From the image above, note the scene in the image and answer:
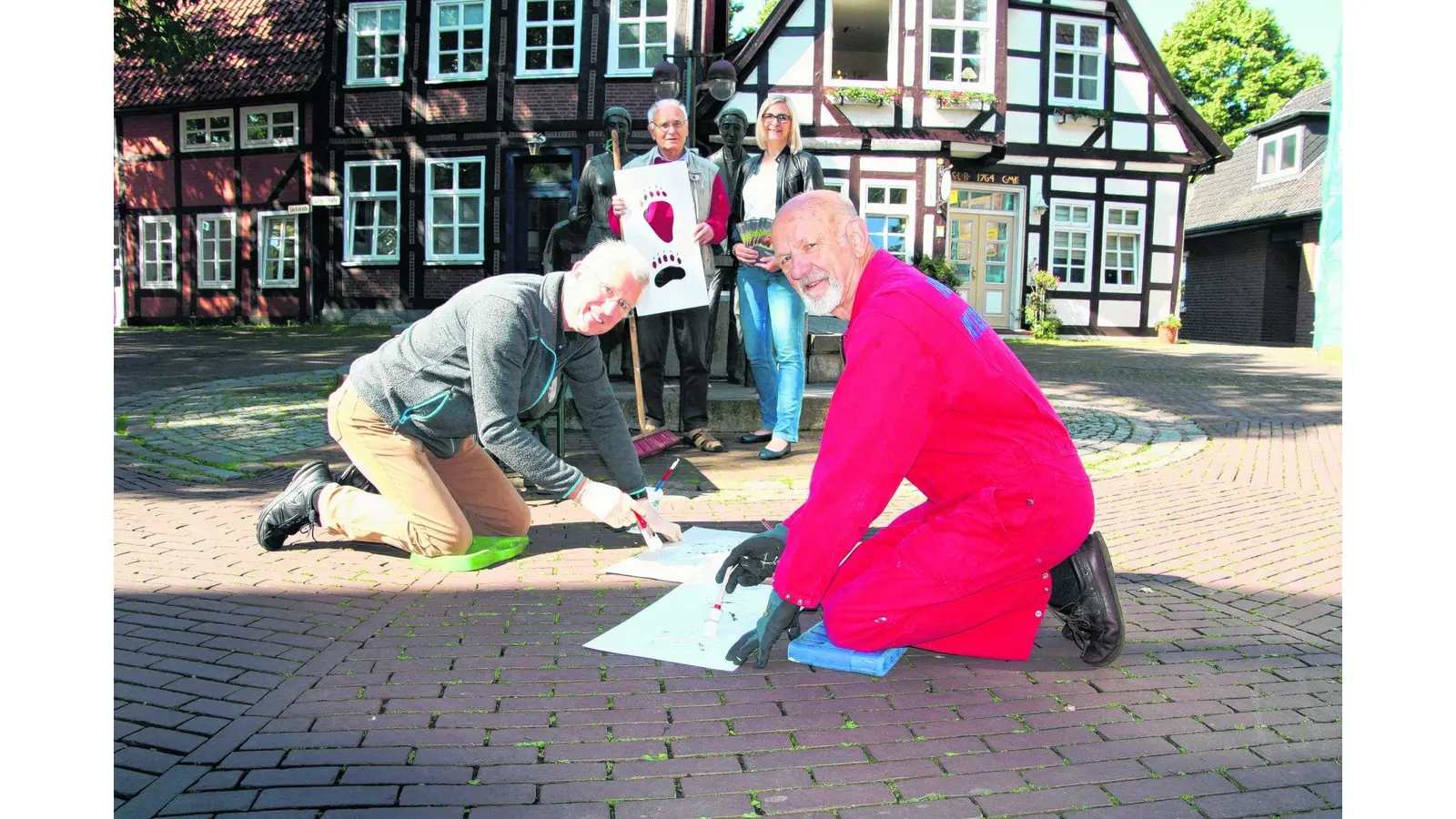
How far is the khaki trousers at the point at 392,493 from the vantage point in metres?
4.04

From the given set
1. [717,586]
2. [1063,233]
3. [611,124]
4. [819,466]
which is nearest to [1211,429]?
[611,124]

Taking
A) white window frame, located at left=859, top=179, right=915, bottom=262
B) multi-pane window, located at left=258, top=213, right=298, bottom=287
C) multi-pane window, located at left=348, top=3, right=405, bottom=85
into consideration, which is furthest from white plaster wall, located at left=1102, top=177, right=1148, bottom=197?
multi-pane window, located at left=258, top=213, right=298, bottom=287

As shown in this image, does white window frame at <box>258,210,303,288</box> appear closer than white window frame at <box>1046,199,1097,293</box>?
No

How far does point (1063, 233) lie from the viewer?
20.7 m

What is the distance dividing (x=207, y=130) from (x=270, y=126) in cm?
241

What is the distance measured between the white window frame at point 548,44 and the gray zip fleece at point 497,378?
16.4 m

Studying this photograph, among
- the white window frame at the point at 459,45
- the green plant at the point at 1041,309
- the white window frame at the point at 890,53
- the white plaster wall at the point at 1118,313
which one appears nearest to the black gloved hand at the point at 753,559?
the white window frame at the point at 890,53

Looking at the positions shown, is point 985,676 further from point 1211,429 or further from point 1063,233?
point 1063,233

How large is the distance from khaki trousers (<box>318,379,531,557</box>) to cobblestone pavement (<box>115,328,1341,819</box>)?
157mm

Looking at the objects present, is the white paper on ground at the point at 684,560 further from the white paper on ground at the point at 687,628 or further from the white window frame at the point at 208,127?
the white window frame at the point at 208,127

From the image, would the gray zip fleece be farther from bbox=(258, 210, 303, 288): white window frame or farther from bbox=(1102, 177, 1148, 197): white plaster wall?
bbox=(258, 210, 303, 288): white window frame

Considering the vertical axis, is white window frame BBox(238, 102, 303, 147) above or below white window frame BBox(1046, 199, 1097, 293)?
above

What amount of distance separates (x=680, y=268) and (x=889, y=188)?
13.3m

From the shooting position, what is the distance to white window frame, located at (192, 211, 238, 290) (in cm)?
2334
